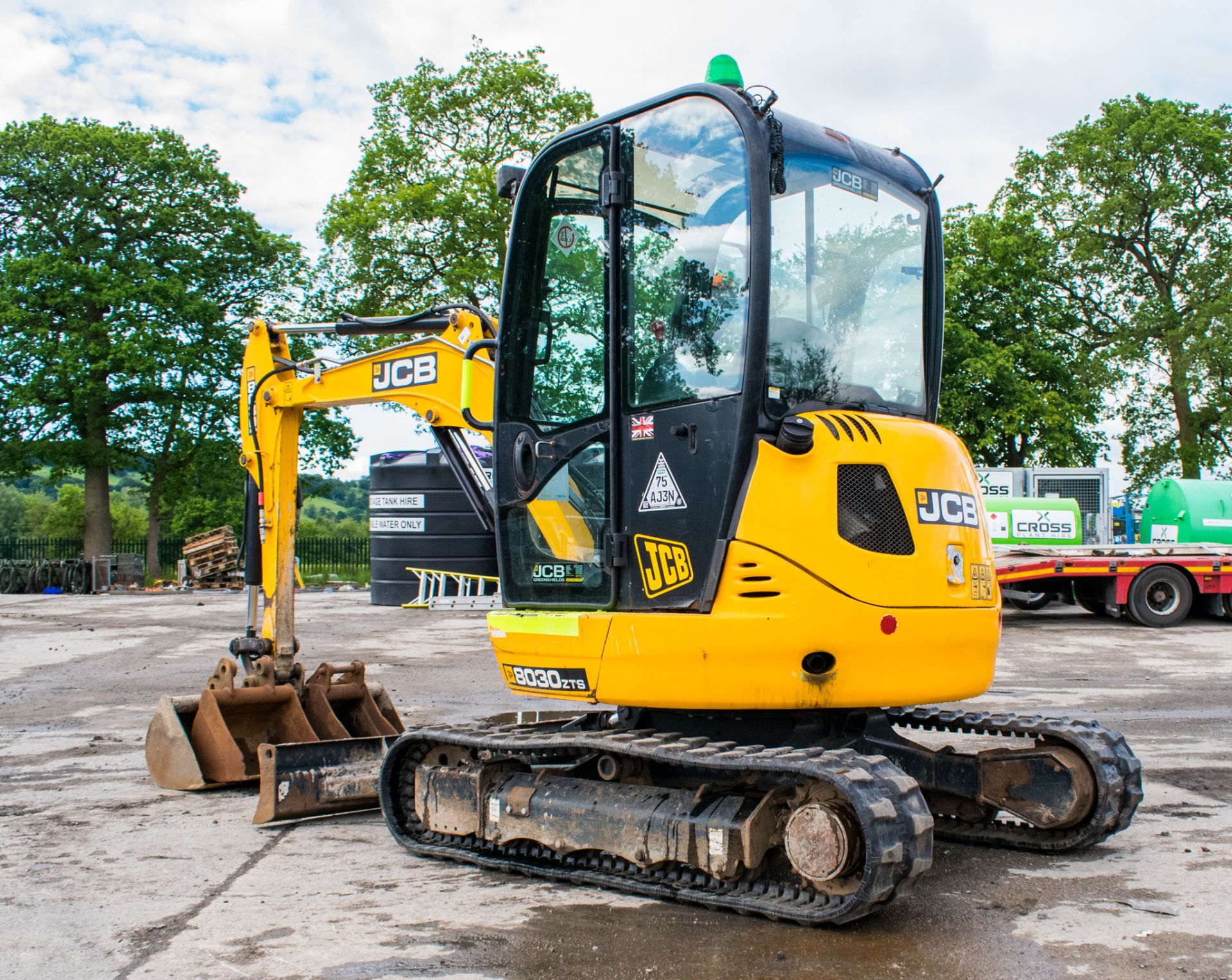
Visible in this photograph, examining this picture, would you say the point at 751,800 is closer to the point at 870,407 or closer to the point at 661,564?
the point at 661,564

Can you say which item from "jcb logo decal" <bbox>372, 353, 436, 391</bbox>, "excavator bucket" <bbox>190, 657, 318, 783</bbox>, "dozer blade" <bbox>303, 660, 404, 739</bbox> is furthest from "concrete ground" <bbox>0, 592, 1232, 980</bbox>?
"jcb logo decal" <bbox>372, 353, 436, 391</bbox>

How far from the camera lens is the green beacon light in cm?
511

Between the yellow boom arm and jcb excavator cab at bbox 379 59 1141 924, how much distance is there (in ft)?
4.35

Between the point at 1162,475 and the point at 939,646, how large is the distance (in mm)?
37803

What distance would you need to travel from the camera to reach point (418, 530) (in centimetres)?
2212

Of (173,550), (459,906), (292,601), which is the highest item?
(173,550)

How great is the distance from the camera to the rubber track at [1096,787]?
532 cm

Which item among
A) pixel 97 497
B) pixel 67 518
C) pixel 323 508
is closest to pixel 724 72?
pixel 97 497

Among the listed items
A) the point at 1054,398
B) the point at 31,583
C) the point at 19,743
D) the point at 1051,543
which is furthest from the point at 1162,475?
the point at 19,743

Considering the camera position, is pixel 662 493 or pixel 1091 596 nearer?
pixel 662 493

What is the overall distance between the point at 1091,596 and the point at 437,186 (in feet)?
77.2

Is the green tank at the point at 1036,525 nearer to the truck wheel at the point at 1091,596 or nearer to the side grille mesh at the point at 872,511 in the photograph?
the truck wheel at the point at 1091,596

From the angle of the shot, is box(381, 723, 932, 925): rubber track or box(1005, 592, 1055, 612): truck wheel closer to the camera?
box(381, 723, 932, 925): rubber track

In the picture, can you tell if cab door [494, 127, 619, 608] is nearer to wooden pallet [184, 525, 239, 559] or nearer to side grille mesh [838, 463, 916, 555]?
side grille mesh [838, 463, 916, 555]
